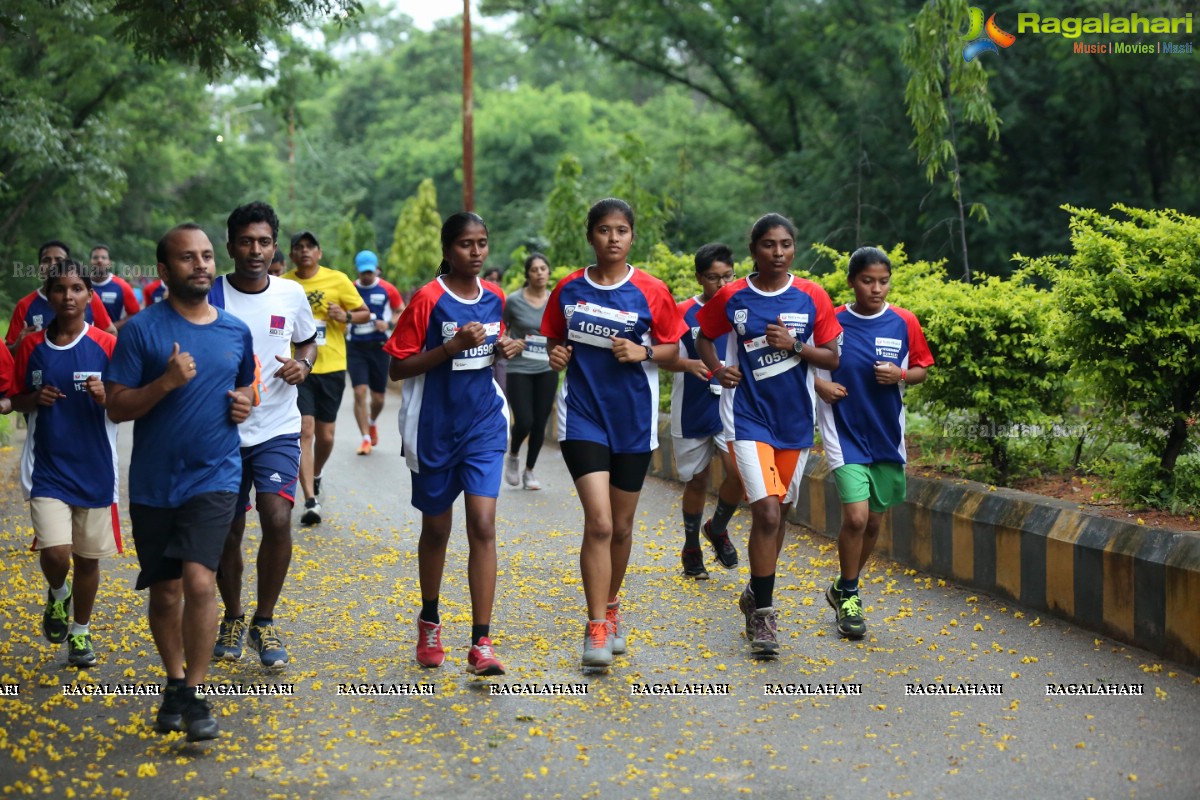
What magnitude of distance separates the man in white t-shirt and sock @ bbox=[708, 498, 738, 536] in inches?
120

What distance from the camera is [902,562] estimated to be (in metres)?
9.27

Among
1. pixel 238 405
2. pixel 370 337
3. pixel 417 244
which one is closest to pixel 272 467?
pixel 238 405

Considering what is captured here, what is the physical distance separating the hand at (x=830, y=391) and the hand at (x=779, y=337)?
51 cm

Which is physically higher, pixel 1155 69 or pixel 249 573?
pixel 1155 69

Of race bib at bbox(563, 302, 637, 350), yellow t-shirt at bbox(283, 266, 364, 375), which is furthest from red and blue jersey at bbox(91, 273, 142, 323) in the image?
race bib at bbox(563, 302, 637, 350)

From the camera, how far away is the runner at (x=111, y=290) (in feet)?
45.2

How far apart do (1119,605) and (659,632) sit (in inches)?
88.5

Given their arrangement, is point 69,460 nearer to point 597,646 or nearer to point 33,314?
point 33,314

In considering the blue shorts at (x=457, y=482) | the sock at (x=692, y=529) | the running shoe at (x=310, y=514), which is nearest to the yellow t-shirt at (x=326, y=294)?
the running shoe at (x=310, y=514)

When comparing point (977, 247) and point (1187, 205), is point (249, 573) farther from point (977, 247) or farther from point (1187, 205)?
point (1187, 205)

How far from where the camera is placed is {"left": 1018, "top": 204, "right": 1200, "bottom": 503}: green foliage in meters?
7.59

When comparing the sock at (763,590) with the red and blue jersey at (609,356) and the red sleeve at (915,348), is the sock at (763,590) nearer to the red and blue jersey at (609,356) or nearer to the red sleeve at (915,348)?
the red and blue jersey at (609,356)

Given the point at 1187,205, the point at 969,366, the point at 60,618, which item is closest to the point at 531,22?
the point at 1187,205

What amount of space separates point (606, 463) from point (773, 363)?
3.31 feet
